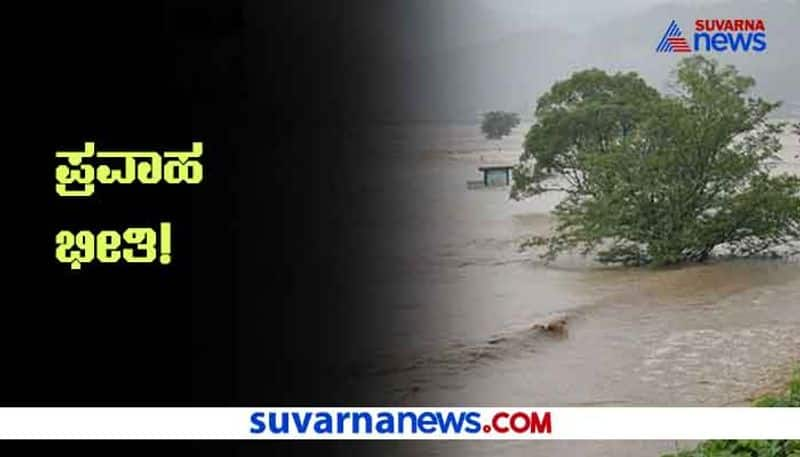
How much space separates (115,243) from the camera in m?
2.92

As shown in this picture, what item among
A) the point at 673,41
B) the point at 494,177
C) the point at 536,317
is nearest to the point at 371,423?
the point at 536,317

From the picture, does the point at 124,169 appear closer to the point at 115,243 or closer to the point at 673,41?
the point at 115,243

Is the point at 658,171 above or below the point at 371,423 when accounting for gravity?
above

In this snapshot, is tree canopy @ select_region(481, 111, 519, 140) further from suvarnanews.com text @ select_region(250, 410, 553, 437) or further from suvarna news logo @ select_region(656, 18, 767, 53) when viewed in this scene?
suvarnanews.com text @ select_region(250, 410, 553, 437)

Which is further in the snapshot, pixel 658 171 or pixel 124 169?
pixel 658 171

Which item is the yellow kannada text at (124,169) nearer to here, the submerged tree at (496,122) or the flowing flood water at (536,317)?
the flowing flood water at (536,317)

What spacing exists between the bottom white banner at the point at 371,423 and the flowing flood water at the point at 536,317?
29mm

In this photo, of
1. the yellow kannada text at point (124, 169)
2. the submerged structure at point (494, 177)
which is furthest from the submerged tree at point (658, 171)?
the yellow kannada text at point (124, 169)

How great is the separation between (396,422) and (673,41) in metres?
1.25

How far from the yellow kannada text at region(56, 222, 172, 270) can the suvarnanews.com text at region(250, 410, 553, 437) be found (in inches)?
20.5

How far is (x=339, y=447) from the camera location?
118 inches

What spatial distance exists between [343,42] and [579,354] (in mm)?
1041

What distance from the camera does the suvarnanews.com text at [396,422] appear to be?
3.00 meters

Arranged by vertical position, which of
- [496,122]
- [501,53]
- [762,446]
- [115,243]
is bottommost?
[762,446]
